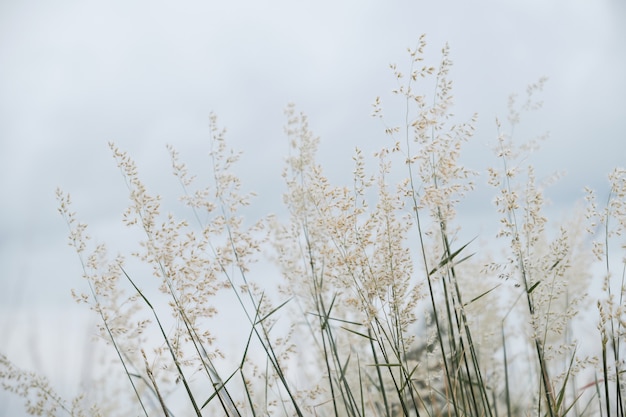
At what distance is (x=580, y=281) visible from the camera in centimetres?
433

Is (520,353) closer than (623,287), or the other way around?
(623,287)

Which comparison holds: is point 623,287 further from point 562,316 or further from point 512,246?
point 512,246

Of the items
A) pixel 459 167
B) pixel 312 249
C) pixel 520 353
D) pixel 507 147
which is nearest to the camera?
pixel 459 167

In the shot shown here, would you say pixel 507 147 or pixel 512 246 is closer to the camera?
pixel 512 246

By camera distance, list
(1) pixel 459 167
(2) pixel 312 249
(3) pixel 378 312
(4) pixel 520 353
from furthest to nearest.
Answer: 1. (4) pixel 520 353
2. (2) pixel 312 249
3. (1) pixel 459 167
4. (3) pixel 378 312

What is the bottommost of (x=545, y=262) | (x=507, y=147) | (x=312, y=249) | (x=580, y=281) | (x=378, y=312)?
(x=378, y=312)

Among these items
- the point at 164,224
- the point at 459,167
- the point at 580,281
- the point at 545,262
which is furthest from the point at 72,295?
the point at 580,281

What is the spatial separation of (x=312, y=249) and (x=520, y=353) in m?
1.96

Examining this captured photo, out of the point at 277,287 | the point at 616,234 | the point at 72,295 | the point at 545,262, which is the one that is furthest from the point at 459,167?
the point at 72,295

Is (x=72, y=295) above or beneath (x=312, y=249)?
beneath

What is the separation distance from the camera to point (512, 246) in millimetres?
2369

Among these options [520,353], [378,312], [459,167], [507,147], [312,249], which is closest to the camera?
[378,312]

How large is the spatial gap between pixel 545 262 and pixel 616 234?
0.29m

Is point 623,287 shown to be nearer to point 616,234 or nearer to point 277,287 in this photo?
point 616,234
